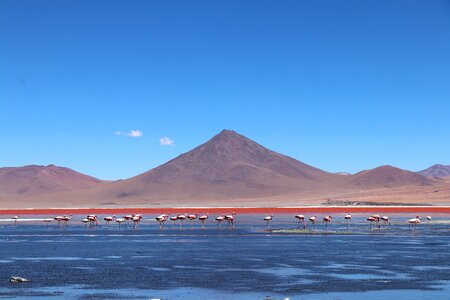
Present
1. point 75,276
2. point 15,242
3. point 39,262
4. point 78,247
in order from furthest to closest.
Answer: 1. point 15,242
2. point 78,247
3. point 39,262
4. point 75,276

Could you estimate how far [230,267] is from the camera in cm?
3100

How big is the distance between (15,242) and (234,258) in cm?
1859

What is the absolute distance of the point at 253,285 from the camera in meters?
25.4

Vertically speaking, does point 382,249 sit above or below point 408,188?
below

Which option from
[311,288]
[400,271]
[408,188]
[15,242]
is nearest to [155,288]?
[311,288]

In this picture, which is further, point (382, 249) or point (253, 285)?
point (382, 249)

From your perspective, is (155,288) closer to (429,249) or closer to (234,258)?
(234,258)

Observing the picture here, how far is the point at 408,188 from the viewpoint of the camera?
18138 centimetres

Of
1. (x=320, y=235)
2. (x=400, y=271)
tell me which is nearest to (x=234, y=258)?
(x=400, y=271)

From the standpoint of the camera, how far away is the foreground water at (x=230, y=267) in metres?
24.1

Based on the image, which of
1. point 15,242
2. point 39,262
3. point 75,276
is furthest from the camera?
point 15,242

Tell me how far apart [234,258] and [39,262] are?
850 cm

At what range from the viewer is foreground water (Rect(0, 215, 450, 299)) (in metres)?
24.1

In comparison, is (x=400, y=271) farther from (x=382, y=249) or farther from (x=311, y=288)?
(x=382, y=249)
